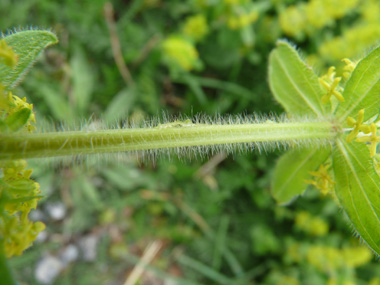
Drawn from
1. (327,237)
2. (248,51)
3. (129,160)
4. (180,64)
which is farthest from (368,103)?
(327,237)

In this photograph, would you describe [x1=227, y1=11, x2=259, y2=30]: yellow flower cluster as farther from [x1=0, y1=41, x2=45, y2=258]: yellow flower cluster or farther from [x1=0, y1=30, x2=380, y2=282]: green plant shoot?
[x1=0, y1=41, x2=45, y2=258]: yellow flower cluster

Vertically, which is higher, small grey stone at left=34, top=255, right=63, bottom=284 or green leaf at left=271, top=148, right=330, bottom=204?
green leaf at left=271, top=148, right=330, bottom=204

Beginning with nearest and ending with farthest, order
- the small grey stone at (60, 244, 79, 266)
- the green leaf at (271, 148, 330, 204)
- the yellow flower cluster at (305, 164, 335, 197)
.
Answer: the yellow flower cluster at (305, 164, 335, 197), the green leaf at (271, 148, 330, 204), the small grey stone at (60, 244, 79, 266)

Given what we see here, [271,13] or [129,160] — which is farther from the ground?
[271,13]

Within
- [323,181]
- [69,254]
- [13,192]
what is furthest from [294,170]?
[69,254]

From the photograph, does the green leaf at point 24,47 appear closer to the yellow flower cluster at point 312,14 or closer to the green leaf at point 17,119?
the green leaf at point 17,119

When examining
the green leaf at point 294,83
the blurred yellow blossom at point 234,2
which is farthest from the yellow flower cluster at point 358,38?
the green leaf at point 294,83

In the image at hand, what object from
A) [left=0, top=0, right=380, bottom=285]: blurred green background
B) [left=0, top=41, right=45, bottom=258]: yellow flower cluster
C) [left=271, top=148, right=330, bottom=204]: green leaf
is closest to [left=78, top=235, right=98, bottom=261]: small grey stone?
[left=0, top=0, right=380, bottom=285]: blurred green background

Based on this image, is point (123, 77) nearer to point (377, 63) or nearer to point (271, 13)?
point (271, 13)
